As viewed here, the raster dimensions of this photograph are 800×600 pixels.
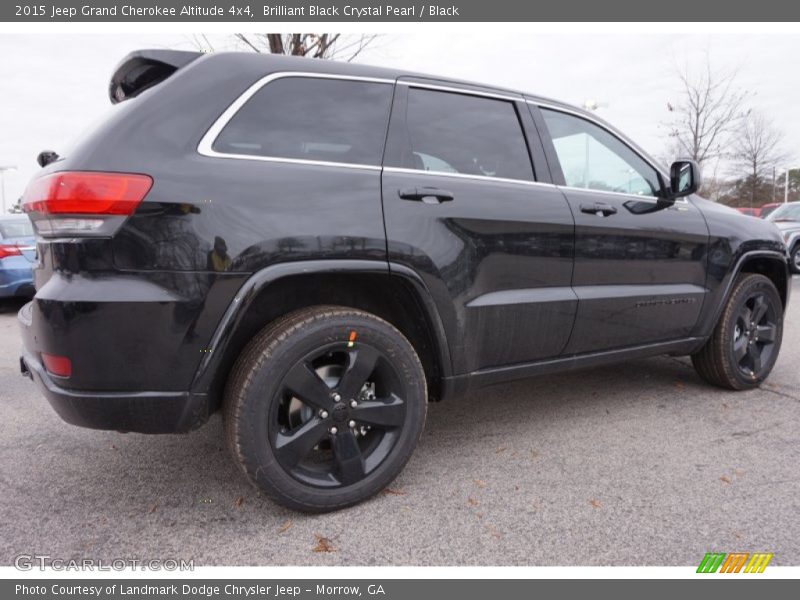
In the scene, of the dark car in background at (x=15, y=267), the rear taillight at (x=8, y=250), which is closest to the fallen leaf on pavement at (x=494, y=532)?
the dark car in background at (x=15, y=267)

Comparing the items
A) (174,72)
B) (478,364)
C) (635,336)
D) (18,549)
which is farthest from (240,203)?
(635,336)

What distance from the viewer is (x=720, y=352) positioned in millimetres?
3740

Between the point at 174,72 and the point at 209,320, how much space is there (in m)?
1.01

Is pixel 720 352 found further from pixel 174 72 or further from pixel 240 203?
pixel 174 72

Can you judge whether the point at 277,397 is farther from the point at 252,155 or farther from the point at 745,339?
the point at 745,339

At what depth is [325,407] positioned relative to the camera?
7.29ft

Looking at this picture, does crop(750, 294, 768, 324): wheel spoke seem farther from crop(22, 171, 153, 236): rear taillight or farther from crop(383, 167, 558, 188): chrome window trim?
crop(22, 171, 153, 236): rear taillight

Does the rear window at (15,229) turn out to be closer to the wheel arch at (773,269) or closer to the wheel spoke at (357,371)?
the wheel spoke at (357,371)

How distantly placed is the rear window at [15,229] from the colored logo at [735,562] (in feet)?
28.0

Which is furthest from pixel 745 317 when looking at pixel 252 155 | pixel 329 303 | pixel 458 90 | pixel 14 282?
pixel 14 282

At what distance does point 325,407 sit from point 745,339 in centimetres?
311

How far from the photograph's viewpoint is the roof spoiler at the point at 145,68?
227 cm

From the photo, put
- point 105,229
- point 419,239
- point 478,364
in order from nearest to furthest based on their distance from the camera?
point 105,229 < point 419,239 < point 478,364

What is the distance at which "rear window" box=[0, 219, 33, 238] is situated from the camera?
775 cm
